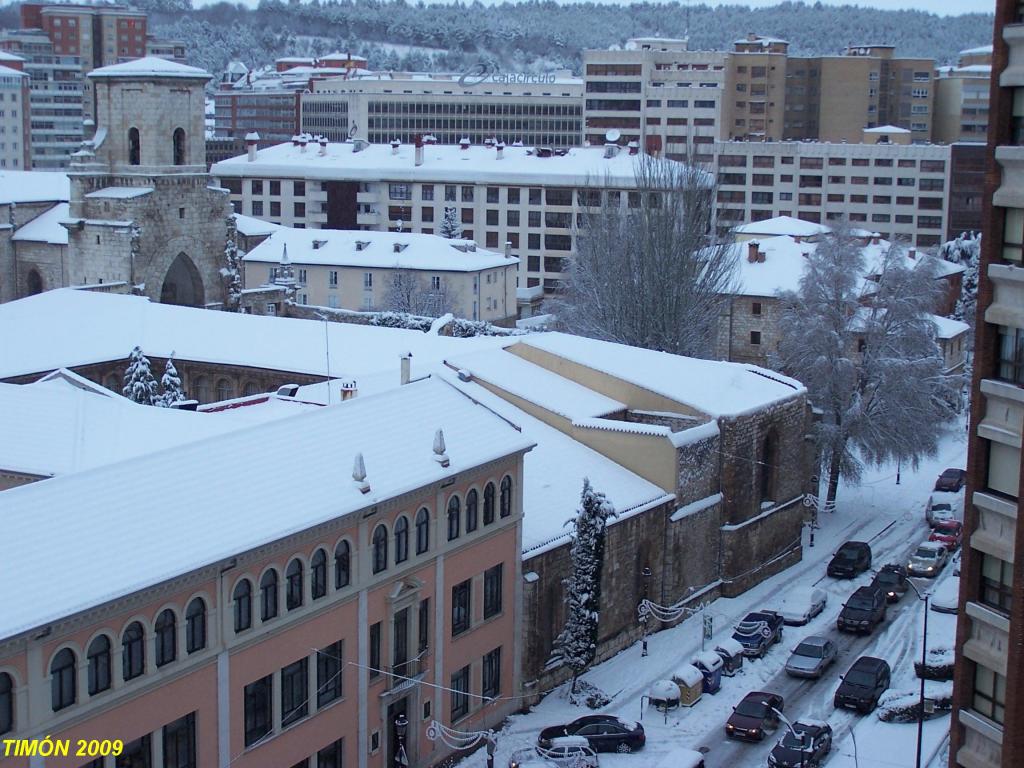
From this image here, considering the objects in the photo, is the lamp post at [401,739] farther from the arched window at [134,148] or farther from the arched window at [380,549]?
the arched window at [134,148]

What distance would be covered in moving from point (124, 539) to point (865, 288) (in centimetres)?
3899

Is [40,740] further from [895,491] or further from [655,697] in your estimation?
[895,491]

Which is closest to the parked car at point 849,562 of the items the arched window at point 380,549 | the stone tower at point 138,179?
the arched window at point 380,549

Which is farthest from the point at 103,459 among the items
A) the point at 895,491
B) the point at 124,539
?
the point at 895,491

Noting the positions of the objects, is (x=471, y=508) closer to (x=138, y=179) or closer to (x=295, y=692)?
(x=295, y=692)

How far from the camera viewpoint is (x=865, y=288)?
2180 inches

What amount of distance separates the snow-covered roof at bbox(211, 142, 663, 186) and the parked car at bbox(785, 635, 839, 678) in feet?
206

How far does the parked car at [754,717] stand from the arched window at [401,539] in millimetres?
8268

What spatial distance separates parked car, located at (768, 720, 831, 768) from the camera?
28656 mm

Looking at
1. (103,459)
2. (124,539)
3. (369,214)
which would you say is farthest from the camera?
(369,214)

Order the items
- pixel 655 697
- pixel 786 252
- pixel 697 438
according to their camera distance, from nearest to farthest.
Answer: pixel 655 697 < pixel 697 438 < pixel 786 252

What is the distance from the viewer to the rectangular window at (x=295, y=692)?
81.9 ft

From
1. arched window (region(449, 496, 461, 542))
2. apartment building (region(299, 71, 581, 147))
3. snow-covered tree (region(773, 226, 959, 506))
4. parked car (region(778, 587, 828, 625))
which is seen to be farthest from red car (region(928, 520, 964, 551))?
apartment building (region(299, 71, 581, 147))

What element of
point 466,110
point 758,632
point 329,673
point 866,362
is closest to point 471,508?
point 329,673
